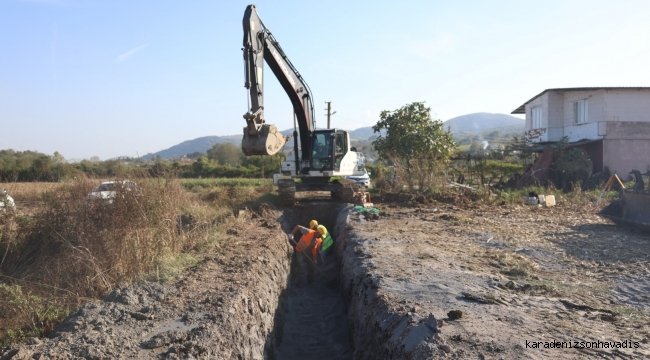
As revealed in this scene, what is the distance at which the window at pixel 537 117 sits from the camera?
2608 centimetres

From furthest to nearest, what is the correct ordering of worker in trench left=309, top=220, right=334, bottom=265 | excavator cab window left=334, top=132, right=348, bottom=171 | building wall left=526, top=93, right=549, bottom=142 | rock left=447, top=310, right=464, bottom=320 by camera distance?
building wall left=526, top=93, right=549, bottom=142, excavator cab window left=334, top=132, right=348, bottom=171, worker in trench left=309, top=220, right=334, bottom=265, rock left=447, top=310, right=464, bottom=320

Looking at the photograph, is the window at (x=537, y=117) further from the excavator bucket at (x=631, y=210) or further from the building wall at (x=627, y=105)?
the excavator bucket at (x=631, y=210)

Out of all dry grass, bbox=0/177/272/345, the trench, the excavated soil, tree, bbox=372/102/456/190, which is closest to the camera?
the excavated soil

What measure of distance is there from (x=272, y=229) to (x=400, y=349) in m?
Answer: 7.35

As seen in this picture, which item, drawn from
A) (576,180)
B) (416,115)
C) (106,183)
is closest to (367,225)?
(106,183)

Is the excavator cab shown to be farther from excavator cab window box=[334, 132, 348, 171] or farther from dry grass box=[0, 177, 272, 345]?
dry grass box=[0, 177, 272, 345]

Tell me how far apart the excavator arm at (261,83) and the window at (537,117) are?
51.1ft

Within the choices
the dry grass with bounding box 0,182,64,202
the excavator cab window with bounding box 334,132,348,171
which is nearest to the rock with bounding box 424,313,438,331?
the dry grass with bounding box 0,182,64,202

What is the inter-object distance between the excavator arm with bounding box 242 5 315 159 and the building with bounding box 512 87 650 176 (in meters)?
13.9

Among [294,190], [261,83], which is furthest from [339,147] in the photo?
[261,83]

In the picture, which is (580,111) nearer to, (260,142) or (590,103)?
(590,103)

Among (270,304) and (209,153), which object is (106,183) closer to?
(270,304)

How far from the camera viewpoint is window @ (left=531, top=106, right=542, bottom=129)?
26080mm

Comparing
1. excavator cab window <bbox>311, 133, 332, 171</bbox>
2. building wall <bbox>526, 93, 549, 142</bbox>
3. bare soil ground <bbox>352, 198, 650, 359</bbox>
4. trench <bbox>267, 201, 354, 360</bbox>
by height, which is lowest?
trench <bbox>267, 201, 354, 360</bbox>
